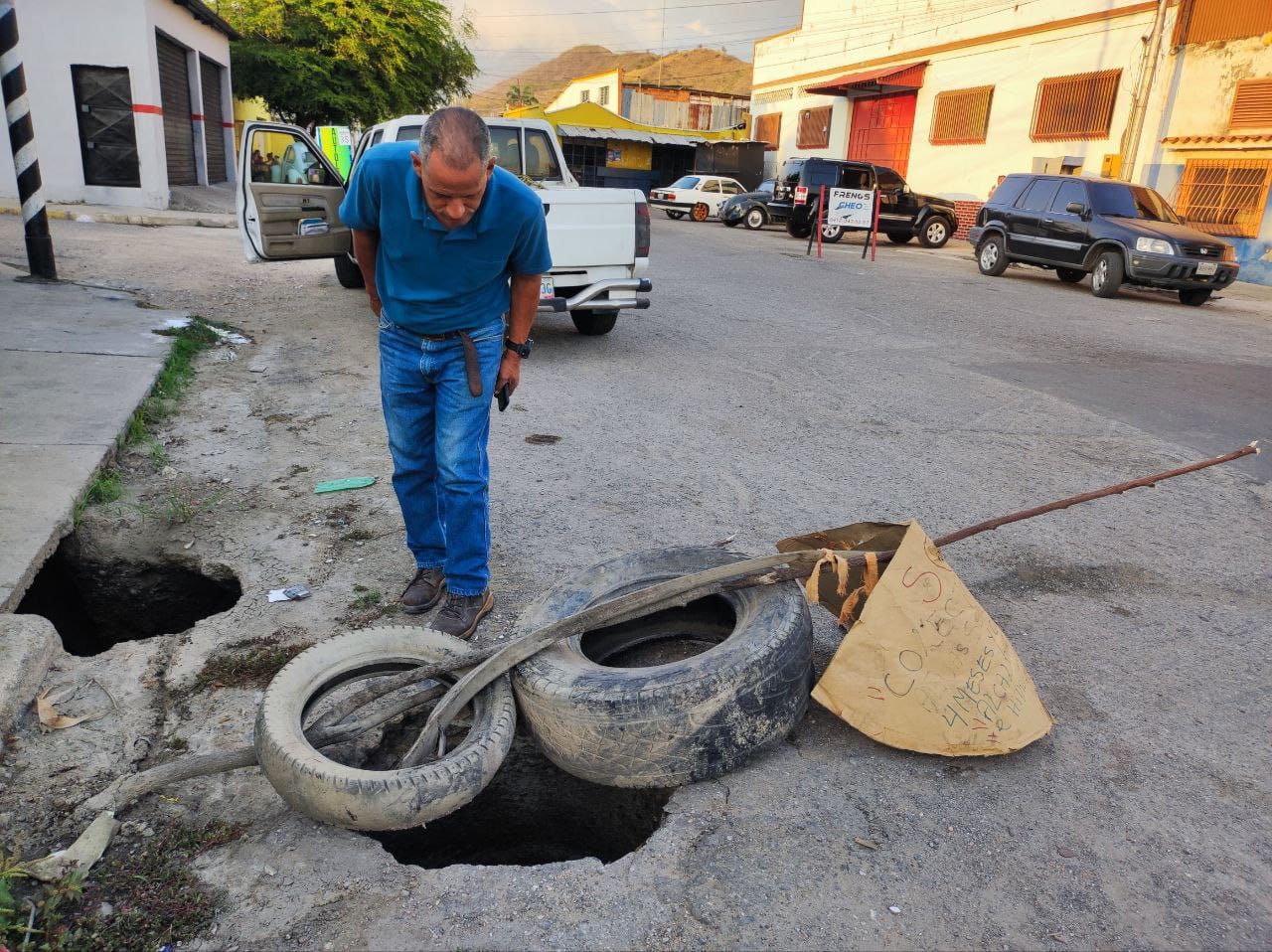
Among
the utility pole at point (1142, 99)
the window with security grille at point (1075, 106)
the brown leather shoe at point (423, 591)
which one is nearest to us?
the brown leather shoe at point (423, 591)

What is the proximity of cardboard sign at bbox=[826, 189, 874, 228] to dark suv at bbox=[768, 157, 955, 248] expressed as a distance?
1.65m

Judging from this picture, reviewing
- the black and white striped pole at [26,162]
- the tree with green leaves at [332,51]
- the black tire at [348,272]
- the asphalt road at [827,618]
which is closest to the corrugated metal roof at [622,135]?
the tree with green leaves at [332,51]

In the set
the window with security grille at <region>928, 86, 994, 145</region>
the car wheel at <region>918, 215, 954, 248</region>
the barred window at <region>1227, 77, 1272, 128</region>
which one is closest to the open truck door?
the car wheel at <region>918, 215, 954, 248</region>

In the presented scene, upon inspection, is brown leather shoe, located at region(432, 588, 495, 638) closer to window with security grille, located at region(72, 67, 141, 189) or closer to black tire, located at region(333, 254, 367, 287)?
black tire, located at region(333, 254, 367, 287)

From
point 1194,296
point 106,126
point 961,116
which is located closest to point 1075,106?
point 961,116

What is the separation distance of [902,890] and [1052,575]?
230 centimetres

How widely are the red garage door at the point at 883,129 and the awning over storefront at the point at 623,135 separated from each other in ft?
32.9

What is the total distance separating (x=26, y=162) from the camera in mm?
9781

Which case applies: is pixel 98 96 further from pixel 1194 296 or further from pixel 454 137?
pixel 1194 296

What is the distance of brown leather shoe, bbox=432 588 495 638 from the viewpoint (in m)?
3.32

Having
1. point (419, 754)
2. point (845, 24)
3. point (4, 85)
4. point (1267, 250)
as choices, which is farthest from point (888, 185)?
point (419, 754)

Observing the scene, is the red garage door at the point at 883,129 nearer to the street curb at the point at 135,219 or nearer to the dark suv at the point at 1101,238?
the dark suv at the point at 1101,238

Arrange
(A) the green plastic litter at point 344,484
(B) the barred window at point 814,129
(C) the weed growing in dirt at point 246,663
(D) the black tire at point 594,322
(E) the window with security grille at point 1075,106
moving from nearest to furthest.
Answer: (C) the weed growing in dirt at point 246,663, (A) the green plastic litter at point 344,484, (D) the black tire at point 594,322, (E) the window with security grille at point 1075,106, (B) the barred window at point 814,129

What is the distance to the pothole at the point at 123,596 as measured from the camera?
3.96 m
